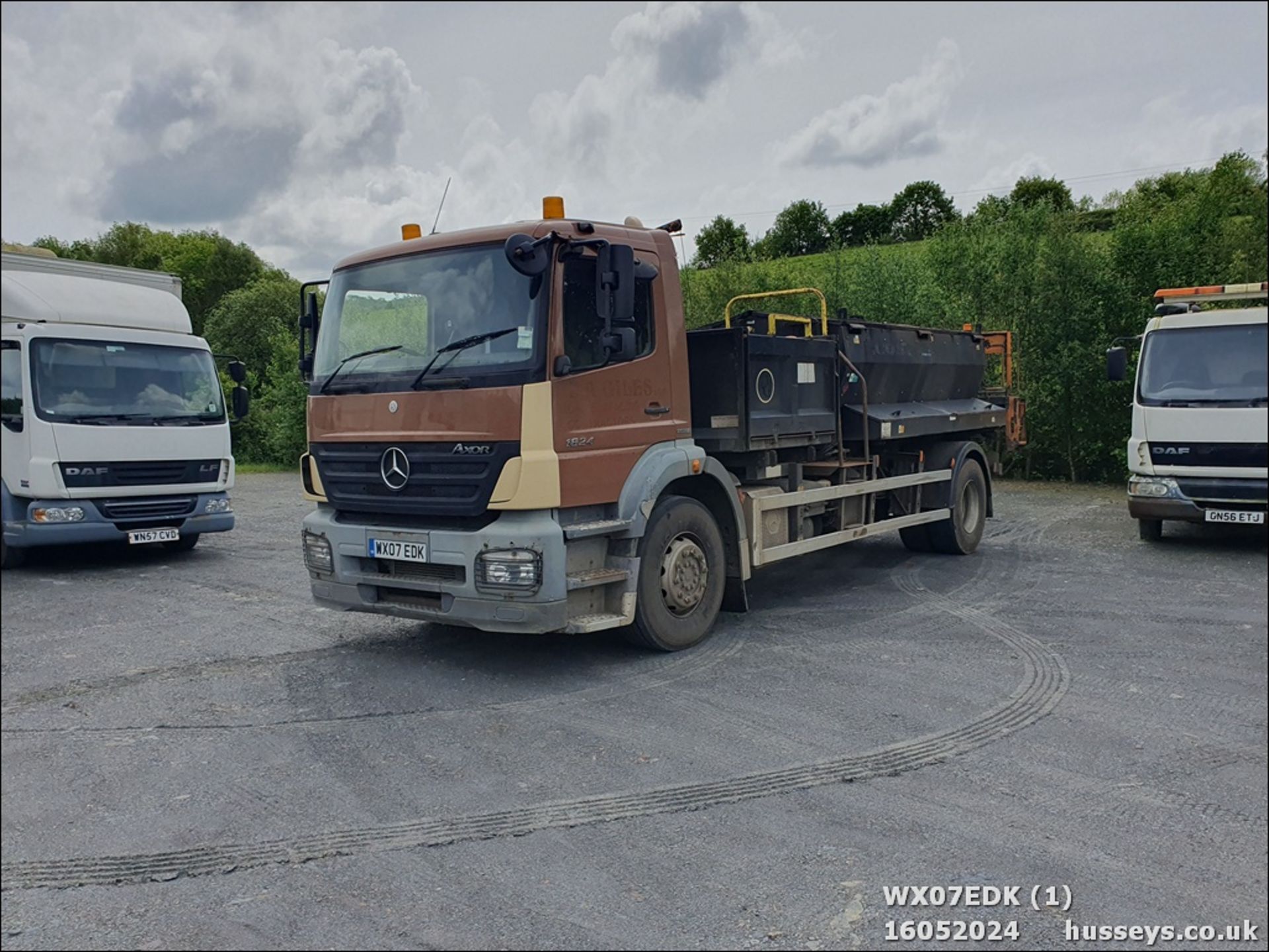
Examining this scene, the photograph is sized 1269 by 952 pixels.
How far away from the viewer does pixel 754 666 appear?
19.6 ft

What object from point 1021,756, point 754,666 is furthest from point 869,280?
point 754,666

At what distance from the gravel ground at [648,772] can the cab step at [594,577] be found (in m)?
0.62

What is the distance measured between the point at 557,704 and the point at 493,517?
1.13 m

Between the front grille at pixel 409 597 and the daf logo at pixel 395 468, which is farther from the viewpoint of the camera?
the front grille at pixel 409 597

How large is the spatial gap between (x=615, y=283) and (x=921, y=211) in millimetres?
3622

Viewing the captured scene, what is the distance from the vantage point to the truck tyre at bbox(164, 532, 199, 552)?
9.69m

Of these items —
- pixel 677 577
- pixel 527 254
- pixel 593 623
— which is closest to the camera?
pixel 527 254

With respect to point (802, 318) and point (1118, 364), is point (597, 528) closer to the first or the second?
point (802, 318)

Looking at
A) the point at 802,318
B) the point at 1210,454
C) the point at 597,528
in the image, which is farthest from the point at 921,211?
the point at 802,318

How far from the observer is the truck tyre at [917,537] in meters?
10.1

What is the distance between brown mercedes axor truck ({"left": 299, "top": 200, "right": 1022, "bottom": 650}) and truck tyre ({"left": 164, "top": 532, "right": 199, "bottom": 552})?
414 cm

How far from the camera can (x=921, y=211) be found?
1.97m

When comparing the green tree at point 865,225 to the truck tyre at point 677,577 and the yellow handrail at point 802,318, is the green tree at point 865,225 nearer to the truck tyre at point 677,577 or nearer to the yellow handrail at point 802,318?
the truck tyre at point 677,577

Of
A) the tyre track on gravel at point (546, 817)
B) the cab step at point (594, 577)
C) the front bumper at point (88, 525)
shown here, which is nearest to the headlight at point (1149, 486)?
the front bumper at point (88, 525)
